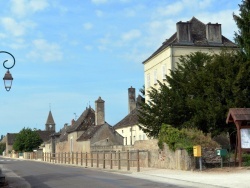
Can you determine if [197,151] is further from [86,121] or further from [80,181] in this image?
[86,121]

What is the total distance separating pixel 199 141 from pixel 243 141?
425cm

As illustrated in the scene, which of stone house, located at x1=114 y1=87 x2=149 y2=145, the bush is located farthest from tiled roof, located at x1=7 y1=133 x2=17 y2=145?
the bush

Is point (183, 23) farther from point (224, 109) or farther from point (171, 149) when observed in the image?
point (171, 149)

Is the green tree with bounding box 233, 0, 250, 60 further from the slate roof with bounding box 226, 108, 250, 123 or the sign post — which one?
the sign post

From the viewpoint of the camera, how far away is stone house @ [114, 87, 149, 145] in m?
57.7

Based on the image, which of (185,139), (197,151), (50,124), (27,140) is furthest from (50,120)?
(197,151)

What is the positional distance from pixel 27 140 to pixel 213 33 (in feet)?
258

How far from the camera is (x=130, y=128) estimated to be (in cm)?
6097

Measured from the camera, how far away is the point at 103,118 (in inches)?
2648

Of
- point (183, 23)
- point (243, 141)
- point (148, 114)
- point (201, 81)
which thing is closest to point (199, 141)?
point (243, 141)

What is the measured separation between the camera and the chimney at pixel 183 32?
47.8 m

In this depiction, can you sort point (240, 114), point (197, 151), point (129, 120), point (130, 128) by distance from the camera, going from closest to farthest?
1. point (240, 114)
2. point (197, 151)
3. point (130, 128)
4. point (129, 120)

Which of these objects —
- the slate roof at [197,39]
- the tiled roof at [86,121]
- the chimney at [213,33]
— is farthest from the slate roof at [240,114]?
the tiled roof at [86,121]

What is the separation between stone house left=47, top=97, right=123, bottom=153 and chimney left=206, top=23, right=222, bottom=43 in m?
21.3
